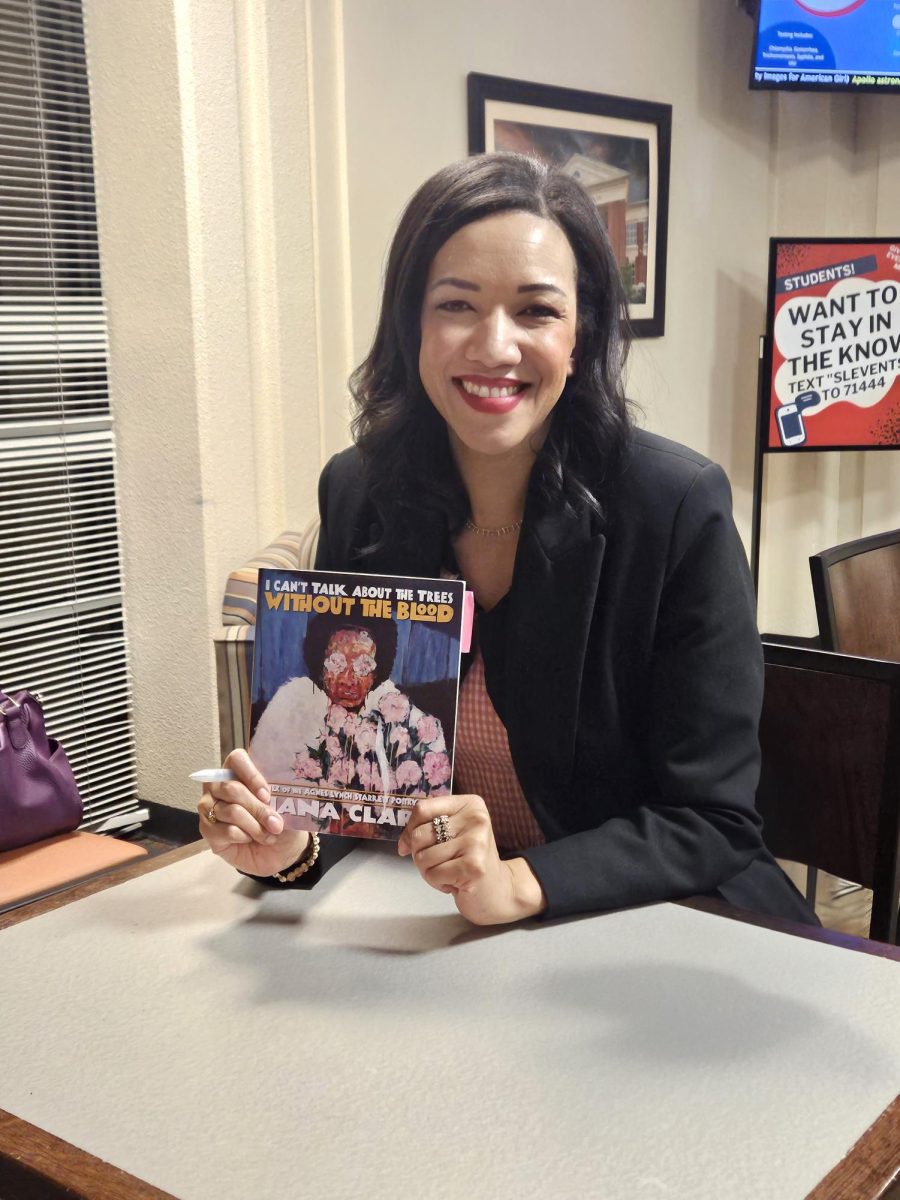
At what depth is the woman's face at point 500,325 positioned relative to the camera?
127 cm

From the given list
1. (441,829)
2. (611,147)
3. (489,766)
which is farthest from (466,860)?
(611,147)

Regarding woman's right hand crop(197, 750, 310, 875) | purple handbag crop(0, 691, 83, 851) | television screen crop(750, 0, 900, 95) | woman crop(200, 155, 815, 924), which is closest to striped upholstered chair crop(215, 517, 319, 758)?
purple handbag crop(0, 691, 83, 851)

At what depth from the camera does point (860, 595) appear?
2.26 meters

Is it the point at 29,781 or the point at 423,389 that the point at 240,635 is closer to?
the point at 29,781

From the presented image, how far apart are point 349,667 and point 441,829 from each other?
173 millimetres

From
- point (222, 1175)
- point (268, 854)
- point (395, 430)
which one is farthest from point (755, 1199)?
point (395, 430)

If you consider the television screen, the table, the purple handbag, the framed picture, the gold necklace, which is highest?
the television screen

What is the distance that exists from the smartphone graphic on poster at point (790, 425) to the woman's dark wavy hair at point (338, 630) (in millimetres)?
3516

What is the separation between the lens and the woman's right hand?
1.09 meters

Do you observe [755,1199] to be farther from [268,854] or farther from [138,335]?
[138,335]

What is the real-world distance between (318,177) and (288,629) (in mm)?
2298

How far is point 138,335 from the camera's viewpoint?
9.59 ft

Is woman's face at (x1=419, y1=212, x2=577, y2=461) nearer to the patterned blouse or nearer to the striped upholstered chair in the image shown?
the patterned blouse

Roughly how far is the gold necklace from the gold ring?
0.47 meters
